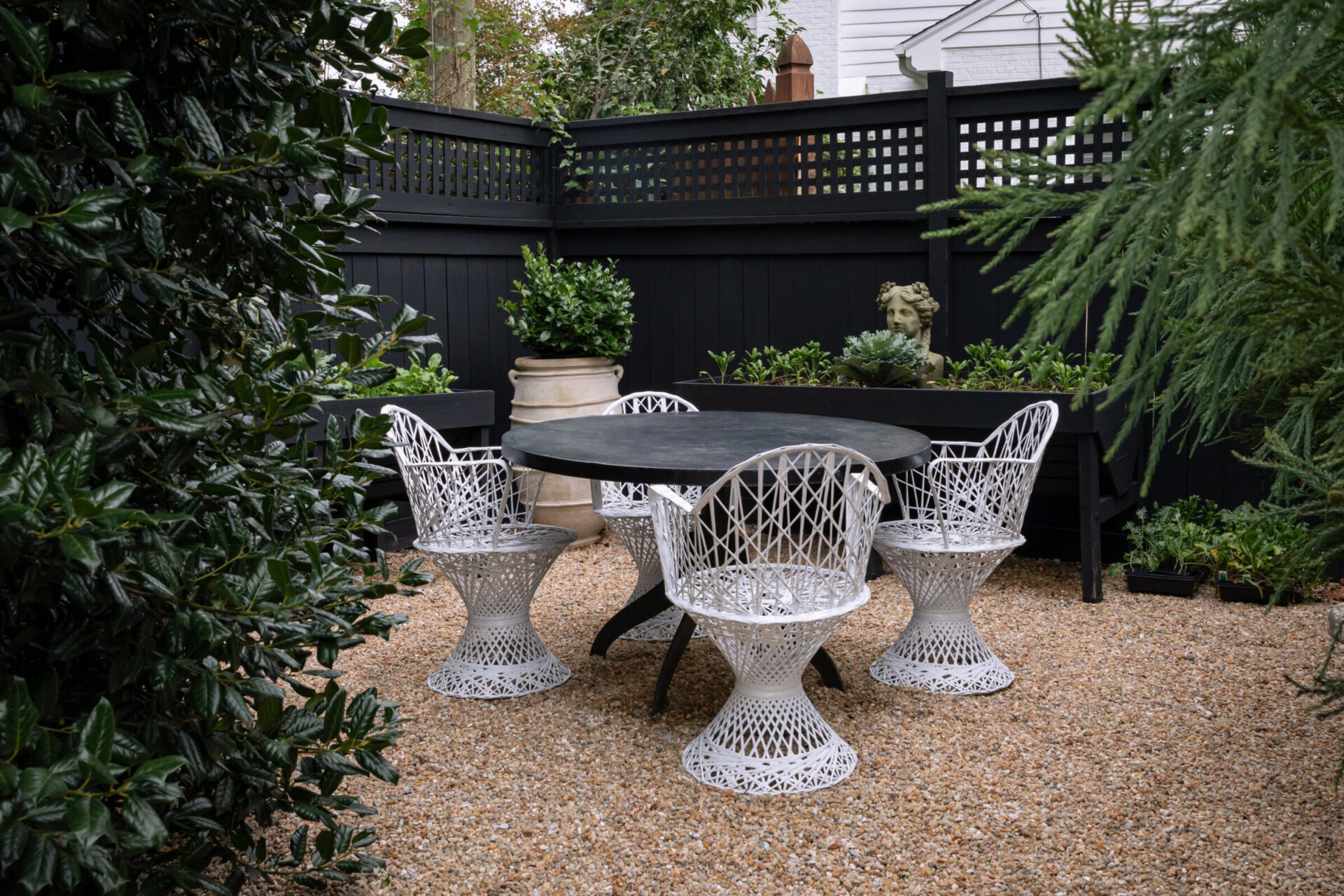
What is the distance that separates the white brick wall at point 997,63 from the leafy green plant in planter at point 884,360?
5.16m

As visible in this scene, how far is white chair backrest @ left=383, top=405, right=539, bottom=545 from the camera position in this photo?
346cm

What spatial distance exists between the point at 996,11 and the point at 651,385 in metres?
5.03

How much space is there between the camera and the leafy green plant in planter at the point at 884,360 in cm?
467

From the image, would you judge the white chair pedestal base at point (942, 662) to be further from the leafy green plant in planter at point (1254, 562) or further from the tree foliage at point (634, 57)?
the tree foliage at point (634, 57)

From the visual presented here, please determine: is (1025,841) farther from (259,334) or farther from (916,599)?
(259,334)

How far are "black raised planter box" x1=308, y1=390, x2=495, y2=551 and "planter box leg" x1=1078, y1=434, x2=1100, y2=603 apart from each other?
271 centimetres

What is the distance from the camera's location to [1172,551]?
178 inches

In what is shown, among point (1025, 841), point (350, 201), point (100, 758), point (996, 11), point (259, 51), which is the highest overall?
point (996, 11)

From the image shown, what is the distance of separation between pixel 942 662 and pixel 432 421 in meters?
2.61

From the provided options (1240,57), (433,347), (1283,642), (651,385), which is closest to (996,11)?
(651,385)

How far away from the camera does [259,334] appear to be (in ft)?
6.40

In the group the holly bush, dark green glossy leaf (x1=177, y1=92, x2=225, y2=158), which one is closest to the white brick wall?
the holly bush

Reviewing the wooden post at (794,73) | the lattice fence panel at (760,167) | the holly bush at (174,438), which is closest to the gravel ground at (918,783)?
the holly bush at (174,438)

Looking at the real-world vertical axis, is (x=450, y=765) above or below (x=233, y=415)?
below
